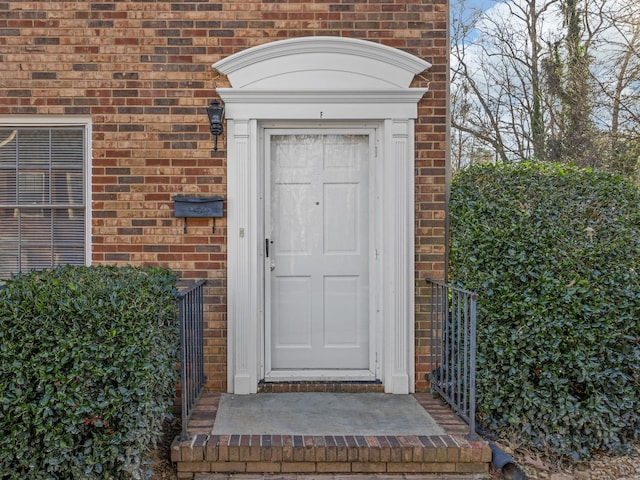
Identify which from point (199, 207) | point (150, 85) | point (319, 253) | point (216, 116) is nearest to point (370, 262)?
point (319, 253)

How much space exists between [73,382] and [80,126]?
2245 millimetres

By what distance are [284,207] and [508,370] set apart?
2047 millimetres

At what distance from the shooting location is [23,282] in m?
2.54

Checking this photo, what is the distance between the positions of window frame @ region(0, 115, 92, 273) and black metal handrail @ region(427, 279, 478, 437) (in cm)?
276

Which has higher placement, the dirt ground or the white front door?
the white front door

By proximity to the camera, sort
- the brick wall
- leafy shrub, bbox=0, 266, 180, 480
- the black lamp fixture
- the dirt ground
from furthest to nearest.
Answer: the brick wall, the black lamp fixture, the dirt ground, leafy shrub, bbox=0, 266, 180, 480

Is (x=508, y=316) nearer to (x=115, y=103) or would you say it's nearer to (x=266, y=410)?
(x=266, y=410)

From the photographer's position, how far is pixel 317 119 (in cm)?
366

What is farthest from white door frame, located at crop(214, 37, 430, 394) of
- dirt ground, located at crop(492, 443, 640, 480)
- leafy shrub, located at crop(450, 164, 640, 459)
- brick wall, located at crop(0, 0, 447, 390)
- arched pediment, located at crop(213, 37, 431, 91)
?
dirt ground, located at crop(492, 443, 640, 480)

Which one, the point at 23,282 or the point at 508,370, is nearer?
the point at 23,282

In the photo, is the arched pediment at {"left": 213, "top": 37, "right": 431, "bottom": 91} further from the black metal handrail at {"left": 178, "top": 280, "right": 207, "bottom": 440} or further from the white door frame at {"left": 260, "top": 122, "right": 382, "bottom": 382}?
the black metal handrail at {"left": 178, "top": 280, "right": 207, "bottom": 440}

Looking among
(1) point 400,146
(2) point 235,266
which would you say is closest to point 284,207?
(2) point 235,266

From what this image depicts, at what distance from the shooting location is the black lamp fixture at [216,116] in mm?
3506

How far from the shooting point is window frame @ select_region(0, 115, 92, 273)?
3670 mm
